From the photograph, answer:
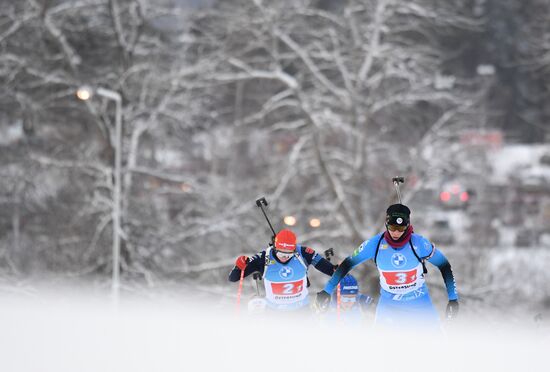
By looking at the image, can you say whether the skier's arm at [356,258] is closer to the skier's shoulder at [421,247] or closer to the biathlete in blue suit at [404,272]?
the biathlete in blue suit at [404,272]

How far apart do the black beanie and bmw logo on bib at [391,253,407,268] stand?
1.28 feet

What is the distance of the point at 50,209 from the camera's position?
923 inches

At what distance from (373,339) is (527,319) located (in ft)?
53.6

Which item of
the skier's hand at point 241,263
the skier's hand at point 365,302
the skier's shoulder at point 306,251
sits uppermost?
the skier's shoulder at point 306,251

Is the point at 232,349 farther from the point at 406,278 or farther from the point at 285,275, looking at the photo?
the point at 285,275

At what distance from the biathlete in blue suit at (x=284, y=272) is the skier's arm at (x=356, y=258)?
36.9 inches

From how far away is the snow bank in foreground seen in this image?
4.88m

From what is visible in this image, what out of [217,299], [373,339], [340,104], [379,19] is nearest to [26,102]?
[217,299]

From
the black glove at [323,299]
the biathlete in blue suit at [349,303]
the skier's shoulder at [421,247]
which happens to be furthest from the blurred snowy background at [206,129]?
the skier's shoulder at [421,247]

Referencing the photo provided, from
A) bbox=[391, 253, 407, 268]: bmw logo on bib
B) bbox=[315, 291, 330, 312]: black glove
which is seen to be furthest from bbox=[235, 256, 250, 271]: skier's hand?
bbox=[391, 253, 407, 268]: bmw logo on bib

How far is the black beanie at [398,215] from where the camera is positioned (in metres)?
7.01

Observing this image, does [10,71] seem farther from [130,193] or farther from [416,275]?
[416,275]

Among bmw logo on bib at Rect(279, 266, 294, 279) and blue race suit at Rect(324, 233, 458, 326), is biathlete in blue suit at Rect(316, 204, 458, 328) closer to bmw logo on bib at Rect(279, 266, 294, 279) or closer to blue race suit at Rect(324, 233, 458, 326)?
blue race suit at Rect(324, 233, 458, 326)

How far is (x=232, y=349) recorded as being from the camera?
5.18 m
